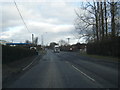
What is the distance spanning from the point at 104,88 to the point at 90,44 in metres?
43.6

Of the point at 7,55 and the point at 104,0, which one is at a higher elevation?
the point at 104,0

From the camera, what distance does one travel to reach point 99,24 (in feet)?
162

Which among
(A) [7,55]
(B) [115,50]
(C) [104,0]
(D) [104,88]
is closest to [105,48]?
(B) [115,50]

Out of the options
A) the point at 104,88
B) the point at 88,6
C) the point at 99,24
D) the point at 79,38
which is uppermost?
the point at 88,6

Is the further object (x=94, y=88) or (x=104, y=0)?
(x=104, y=0)

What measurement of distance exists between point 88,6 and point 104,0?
523 centimetres

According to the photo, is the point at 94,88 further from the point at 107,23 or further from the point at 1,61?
the point at 107,23

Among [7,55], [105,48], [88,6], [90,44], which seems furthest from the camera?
[90,44]

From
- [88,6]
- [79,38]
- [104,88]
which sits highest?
[88,6]

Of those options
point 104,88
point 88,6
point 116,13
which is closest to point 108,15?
point 116,13

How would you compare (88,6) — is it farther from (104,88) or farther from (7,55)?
(104,88)

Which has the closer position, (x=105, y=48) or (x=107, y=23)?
(x=105, y=48)

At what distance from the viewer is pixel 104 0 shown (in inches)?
1697

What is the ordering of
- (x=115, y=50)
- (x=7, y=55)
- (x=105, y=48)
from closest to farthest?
(x=7, y=55), (x=115, y=50), (x=105, y=48)
